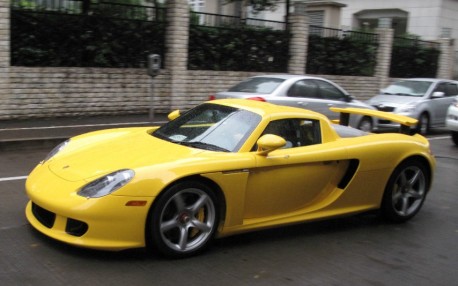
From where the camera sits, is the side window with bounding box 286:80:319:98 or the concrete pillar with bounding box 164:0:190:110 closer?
the side window with bounding box 286:80:319:98

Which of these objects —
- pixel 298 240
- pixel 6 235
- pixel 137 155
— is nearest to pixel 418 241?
pixel 298 240

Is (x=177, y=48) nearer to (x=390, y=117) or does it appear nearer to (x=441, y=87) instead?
(x=441, y=87)

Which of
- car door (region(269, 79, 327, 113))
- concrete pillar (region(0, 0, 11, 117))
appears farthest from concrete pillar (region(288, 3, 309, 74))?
concrete pillar (region(0, 0, 11, 117))

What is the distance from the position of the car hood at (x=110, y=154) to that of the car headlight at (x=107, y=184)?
0.24 feet

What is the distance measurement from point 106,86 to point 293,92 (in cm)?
460

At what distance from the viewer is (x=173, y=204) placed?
4.40 metres

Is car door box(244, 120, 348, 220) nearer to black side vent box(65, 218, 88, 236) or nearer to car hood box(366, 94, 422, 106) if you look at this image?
black side vent box(65, 218, 88, 236)

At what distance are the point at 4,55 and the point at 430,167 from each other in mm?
8711

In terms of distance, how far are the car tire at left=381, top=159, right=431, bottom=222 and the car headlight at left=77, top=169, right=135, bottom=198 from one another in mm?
2949

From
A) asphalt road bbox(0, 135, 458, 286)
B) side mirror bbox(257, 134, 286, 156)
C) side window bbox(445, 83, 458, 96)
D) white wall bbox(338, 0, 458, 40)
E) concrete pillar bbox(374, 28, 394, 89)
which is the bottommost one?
asphalt road bbox(0, 135, 458, 286)

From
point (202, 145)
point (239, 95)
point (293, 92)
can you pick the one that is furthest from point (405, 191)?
point (293, 92)

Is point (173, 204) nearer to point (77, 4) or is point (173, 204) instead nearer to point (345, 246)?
point (345, 246)

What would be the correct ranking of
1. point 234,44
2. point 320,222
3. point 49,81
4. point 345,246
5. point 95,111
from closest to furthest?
point 345,246 → point 320,222 → point 49,81 → point 95,111 → point 234,44

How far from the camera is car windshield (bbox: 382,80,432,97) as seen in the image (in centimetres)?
1424
